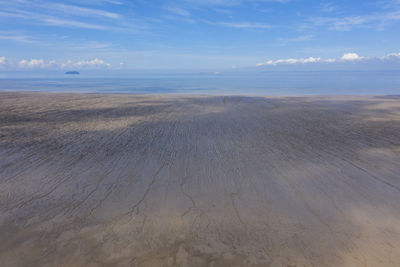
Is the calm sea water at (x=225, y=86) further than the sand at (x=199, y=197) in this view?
Yes

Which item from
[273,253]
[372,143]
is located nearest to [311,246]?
[273,253]

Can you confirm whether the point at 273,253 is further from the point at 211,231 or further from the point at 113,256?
the point at 113,256

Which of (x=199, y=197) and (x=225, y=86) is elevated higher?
(x=225, y=86)

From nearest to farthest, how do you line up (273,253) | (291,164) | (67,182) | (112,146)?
(273,253) < (67,182) < (291,164) < (112,146)

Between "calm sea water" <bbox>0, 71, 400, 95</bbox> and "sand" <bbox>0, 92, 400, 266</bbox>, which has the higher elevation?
"calm sea water" <bbox>0, 71, 400, 95</bbox>

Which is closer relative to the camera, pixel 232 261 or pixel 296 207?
pixel 232 261

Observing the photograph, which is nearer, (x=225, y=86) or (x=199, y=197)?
(x=199, y=197)

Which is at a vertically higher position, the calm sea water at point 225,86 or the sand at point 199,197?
the calm sea water at point 225,86

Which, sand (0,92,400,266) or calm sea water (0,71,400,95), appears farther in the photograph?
calm sea water (0,71,400,95)
